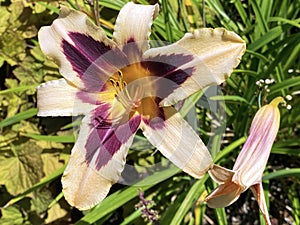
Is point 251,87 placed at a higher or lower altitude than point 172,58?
lower

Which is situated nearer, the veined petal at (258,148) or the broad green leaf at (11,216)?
the veined petal at (258,148)

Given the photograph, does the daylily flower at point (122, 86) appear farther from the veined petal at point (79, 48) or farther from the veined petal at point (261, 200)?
the veined petal at point (261, 200)

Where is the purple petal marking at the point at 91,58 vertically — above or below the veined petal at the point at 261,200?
above

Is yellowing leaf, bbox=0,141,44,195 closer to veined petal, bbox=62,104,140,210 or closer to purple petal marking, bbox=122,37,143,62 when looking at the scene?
veined petal, bbox=62,104,140,210

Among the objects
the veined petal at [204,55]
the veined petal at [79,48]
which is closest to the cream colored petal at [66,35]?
the veined petal at [79,48]

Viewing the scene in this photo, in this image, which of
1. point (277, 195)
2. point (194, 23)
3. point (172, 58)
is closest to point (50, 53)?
point (172, 58)

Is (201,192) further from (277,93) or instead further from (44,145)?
(44,145)
